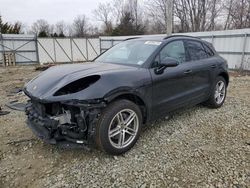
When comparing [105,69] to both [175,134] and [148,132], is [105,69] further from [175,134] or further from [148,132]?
[175,134]

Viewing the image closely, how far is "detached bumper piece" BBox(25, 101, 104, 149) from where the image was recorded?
249cm

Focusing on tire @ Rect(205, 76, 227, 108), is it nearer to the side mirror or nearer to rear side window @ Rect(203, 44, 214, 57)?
rear side window @ Rect(203, 44, 214, 57)

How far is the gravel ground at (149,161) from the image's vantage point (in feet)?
7.87

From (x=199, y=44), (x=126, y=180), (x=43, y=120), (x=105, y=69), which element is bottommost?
(x=126, y=180)

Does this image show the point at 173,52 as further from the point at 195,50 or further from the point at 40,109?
the point at 40,109

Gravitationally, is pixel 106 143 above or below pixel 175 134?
above

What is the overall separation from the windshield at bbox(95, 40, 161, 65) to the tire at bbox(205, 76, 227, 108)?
1912 millimetres

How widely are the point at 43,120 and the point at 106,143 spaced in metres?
0.84

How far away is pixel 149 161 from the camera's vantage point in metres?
2.75

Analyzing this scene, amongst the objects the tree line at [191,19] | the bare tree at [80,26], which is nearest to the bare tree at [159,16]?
the tree line at [191,19]

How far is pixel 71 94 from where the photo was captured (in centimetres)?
246

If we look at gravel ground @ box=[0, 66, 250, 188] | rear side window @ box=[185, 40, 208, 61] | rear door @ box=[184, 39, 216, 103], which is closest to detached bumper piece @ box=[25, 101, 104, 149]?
gravel ground @ box=[0, 66, 250, 188]

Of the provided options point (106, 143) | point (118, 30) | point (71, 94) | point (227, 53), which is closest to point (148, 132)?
point (106, 143)

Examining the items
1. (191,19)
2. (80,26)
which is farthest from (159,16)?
(80,26)
